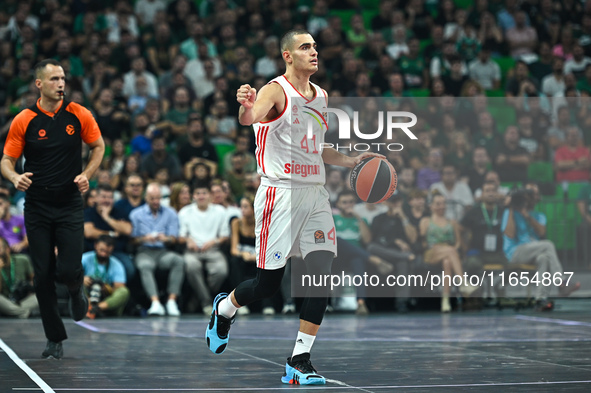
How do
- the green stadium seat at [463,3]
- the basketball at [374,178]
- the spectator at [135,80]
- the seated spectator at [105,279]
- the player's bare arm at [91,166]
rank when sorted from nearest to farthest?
the basketball at [374,178] < the player's bare arm at [91,166] < the seated spectator at [105,279] < the spectator at [135,80] < the green stadium seat at [463,3]

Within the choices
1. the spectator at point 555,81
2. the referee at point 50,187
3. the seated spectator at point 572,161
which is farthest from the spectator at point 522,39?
the referee at point 50,187

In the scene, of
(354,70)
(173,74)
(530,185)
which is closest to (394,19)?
(354,70)

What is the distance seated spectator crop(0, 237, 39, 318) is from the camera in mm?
11406

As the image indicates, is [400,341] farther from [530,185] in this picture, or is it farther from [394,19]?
[394,19]

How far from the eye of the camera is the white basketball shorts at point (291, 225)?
6180 millimetres

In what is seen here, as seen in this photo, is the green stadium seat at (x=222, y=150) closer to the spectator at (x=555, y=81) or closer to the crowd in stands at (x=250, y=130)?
the crowd in stands at (x=250, y=130)

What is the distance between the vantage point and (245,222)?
495 inches

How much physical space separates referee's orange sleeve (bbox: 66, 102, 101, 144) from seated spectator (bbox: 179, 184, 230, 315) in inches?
194

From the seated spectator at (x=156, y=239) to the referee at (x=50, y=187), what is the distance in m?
4.66

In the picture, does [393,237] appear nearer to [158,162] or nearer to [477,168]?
[477,168]

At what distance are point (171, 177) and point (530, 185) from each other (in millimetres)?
5313

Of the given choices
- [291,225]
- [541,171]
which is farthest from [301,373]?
[541,171]

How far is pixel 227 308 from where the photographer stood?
6.43 metres

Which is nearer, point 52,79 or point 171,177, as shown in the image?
point 52,79
